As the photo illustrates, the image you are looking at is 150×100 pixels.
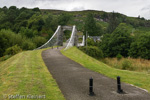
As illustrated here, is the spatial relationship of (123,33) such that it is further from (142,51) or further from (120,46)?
(142,51)

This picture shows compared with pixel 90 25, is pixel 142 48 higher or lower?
lower

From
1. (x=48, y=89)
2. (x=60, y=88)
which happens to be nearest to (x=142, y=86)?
(x=60, y=88)

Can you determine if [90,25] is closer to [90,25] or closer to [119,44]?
[90,25]

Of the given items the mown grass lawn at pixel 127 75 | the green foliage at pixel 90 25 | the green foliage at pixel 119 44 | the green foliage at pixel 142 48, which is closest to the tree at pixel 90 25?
A: the green foliage at pixel 90 25

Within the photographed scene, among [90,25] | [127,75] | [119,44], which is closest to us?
[127,75]

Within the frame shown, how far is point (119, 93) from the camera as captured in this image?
24.8 feet

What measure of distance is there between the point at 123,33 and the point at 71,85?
47.1m

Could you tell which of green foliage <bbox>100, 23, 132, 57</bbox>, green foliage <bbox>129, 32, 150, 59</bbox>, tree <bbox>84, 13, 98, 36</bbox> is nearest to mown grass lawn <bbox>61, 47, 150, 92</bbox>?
green foliage <bbox>129, 32, 150, 59</bbox>

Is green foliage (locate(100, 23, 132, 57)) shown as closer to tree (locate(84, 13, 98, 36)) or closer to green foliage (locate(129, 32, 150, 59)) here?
green foliage (locate(129, 32, 150, 59))

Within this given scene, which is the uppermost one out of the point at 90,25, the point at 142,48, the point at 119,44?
the point at 90,25

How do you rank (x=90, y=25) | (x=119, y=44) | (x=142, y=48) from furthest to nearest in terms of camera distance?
(x=90, y=25) → (x=119, y=44) → (x=142, y=48)

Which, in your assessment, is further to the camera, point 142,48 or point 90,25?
point 90,25

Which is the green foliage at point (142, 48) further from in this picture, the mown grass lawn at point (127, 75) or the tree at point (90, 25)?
the tree at point (90, 25)

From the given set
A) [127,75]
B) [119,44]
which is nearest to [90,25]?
[119,44]
